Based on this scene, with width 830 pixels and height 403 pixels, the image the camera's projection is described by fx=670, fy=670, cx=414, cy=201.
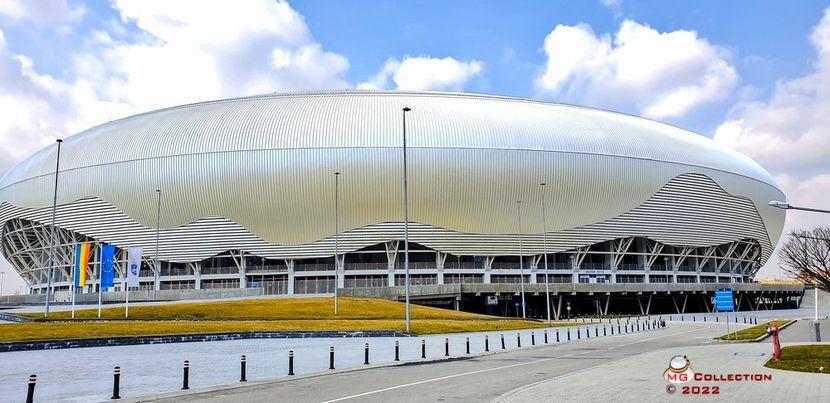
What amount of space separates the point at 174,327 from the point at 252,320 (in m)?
8.14

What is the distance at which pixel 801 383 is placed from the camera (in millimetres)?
12656

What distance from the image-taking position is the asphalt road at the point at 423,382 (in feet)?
Result: 42.0

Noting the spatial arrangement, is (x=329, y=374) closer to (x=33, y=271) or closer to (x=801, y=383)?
(x=801, y=383)

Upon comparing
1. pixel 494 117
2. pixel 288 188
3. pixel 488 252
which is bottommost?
pixel 488 252

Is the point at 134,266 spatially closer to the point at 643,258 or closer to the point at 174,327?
the point at 174,327

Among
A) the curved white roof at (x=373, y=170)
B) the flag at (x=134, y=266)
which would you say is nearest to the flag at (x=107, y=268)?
the flag at (x=134, y=266)

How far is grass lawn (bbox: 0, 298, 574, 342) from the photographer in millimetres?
→ 29125

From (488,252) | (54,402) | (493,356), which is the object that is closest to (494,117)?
(488,252)

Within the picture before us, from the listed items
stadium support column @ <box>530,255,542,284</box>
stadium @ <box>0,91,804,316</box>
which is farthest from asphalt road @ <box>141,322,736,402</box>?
stadium support column @ <box>530,255,542,284</box>

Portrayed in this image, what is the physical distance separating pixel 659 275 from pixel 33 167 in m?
74.2

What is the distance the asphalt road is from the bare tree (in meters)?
15.9

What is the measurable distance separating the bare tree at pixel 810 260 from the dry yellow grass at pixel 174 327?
15.5 meters

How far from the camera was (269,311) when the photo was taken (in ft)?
145

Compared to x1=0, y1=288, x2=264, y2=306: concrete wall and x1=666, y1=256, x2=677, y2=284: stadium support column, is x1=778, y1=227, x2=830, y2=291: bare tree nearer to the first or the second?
x1=666, y1=256, x2=677, y2=284: stadium support column
